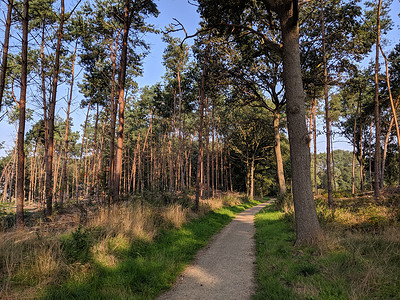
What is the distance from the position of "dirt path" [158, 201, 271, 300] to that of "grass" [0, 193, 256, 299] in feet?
1.07

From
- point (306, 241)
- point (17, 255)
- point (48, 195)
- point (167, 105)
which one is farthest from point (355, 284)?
point (167, 105)

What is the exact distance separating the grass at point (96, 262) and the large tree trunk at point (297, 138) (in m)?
3.45

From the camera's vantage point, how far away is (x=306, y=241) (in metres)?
6.11

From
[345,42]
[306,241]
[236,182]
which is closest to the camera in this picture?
[306,241]

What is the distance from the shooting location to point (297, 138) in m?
6.55

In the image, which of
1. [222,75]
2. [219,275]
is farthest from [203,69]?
[219,275]

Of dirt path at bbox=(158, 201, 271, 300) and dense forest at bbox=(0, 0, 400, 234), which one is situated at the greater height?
dense forest at bbox=(0, 0, 400, 234)

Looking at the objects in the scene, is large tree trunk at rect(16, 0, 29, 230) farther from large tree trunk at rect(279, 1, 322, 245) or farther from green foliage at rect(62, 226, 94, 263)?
large tree trunk at rect(279, 1, 322, 245)

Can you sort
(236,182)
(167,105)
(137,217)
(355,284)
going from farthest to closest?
(236,182)
(167,105)
(137,217)
(355,284)

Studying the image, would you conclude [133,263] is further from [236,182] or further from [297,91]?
[236,182]

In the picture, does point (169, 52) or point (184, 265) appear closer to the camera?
point (184, 265)

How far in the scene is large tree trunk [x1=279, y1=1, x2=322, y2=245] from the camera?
20.6 ft

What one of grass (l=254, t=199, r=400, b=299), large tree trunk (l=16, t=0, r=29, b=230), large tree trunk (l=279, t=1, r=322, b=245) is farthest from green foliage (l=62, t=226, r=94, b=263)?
large tree trunk (l=279, t=1, r=322, b=245)

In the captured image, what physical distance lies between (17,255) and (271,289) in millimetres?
4615
